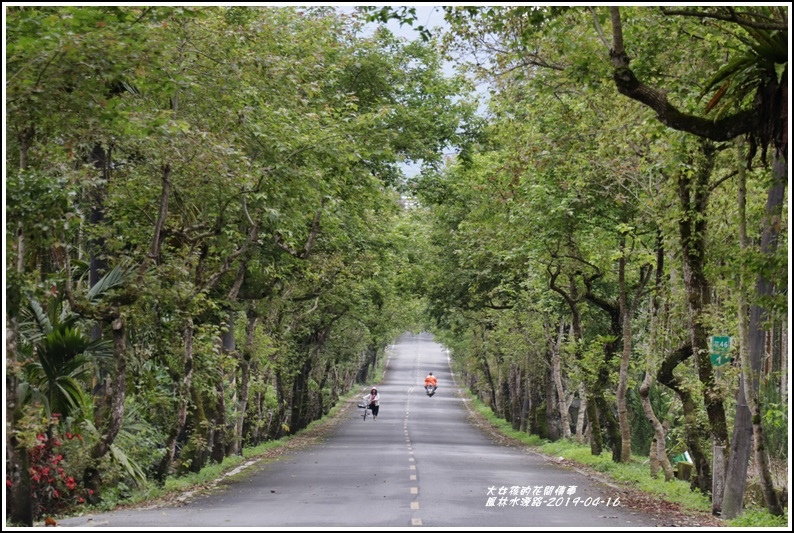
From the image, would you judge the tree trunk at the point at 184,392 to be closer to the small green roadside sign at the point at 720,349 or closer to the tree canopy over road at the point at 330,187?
the tree canopy over road at the point at 330,187

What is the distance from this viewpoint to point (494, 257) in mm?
31672

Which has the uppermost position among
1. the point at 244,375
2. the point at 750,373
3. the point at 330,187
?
the point at 330,187

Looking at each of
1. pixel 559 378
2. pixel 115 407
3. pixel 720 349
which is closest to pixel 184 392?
pixel 115 407

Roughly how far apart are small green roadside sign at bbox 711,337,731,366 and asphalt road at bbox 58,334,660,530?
251cm

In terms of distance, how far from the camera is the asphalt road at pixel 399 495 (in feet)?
42.7

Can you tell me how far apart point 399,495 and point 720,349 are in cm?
600

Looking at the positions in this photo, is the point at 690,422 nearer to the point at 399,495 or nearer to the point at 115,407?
the point at 399,495

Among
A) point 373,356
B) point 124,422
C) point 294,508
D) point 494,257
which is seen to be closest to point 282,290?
point 494,257

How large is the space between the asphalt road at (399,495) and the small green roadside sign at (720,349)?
251cm

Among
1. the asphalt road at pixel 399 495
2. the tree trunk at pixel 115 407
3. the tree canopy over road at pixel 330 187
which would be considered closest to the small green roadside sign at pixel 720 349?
the tree canopy over road at pixel 330 187

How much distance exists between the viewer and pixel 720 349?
46.5 feet

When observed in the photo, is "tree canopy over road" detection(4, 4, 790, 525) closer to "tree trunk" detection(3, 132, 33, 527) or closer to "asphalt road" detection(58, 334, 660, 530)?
"tree trunk" detection(3, 132, 33, 527)

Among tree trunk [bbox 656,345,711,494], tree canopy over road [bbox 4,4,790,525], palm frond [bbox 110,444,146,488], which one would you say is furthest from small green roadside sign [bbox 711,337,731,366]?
palm frond [bbox 110,444,146,488]

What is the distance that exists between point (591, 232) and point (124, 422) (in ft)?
36.7
